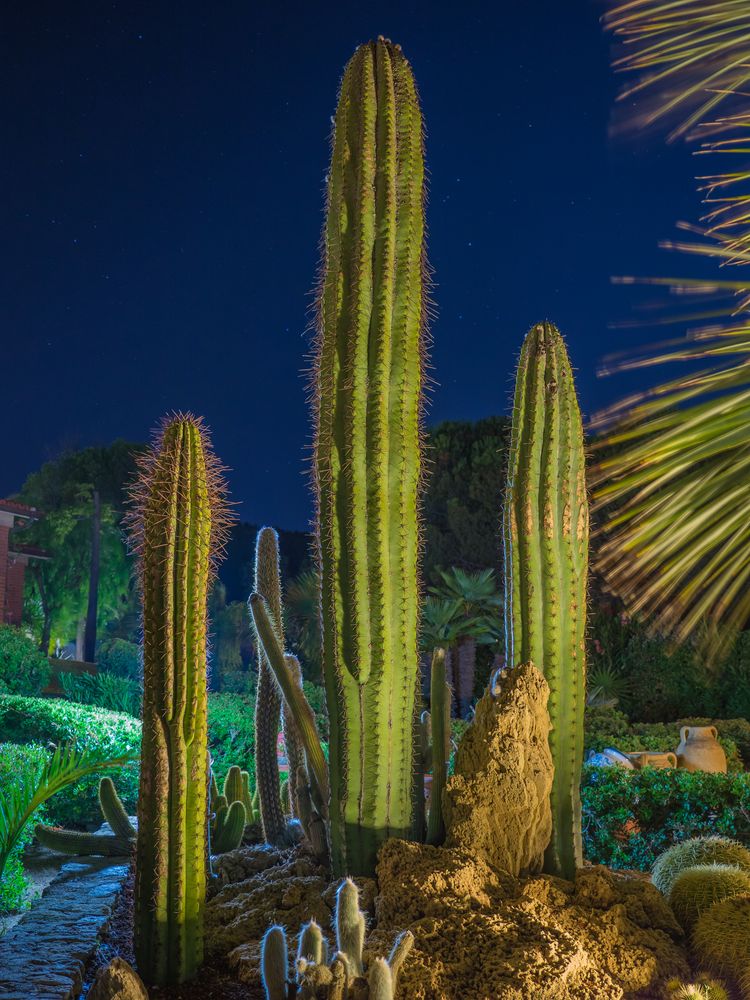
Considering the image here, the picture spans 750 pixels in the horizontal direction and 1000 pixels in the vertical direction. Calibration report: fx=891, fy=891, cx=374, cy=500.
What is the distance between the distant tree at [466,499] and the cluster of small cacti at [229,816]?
46.3 feet

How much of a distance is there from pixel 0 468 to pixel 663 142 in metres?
43.9

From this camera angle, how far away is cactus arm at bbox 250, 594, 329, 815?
406 cm

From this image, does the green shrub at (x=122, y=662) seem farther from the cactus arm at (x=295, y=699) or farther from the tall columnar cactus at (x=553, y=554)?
the tall columnar cactus at (x=553, y=554)

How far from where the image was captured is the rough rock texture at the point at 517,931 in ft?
9.06

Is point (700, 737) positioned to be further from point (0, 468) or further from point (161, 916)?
point (0, 468)

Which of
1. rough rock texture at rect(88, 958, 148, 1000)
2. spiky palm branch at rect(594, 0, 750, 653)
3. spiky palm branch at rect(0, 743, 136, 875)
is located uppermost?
spiky palm branch at rect(594, 0, 750, 653)

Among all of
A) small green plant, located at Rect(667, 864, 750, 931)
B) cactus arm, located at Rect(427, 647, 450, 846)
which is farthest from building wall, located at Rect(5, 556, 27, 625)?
small green plant, located at Rect(667, 864, 750, 931)

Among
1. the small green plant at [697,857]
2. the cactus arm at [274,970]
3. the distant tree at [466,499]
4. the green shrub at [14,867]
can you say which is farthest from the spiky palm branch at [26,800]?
the distant tree at [466,499]

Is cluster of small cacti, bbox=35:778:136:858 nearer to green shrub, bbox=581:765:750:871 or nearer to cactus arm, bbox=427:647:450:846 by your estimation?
cactus arm, bbox=427:647:450:846

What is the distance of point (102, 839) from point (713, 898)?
131 inches

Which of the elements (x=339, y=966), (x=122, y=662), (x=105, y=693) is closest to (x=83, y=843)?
(x=339, y=966)

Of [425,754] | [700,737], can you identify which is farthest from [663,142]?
[700,737]

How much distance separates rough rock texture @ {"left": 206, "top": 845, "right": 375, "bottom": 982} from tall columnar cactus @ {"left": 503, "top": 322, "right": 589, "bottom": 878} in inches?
38.7

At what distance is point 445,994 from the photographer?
2779mm
